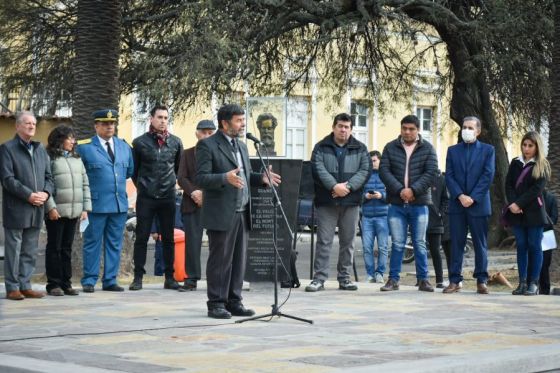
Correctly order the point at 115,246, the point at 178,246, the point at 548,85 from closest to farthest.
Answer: the point at 115,246, the point at 178,246, the point at 548,85

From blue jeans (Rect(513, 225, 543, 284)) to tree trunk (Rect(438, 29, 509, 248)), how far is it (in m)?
8.06

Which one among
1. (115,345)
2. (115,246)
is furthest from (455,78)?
(115,345)

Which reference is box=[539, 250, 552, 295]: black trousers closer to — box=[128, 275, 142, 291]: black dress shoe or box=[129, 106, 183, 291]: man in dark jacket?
box=[129, 106, 183, 291]: man in dark jacket

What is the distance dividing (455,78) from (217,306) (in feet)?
47.8

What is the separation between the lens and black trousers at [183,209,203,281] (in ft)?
47.0

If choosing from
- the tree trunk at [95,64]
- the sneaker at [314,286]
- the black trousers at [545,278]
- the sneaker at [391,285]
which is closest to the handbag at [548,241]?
the black trousers at [545,278]

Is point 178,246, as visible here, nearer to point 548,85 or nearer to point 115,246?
point 115,246

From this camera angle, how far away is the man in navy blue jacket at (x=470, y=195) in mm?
14109

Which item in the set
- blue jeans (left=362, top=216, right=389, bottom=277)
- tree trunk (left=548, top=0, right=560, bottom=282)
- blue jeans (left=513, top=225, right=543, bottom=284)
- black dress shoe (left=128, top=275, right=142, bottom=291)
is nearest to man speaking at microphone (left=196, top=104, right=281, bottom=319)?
black dress shoe (left=128, top=275, right=142, bottom=291)

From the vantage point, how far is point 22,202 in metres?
12.9

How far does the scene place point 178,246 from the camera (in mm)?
16156

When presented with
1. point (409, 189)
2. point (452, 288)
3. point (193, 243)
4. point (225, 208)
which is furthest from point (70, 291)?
point (452, 288)

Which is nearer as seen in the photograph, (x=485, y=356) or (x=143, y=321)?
(x=485, y=356)

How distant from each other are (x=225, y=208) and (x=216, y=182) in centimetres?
28
